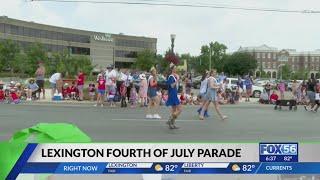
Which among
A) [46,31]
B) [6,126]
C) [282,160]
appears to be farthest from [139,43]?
[282,160]

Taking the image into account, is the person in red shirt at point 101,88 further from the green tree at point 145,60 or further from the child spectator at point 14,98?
the green tree at point 145,60

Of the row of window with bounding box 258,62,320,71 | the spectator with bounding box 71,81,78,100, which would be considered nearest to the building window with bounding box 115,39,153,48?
the row of window with bounding box 258,62,320,71

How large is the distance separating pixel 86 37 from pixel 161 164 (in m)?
147

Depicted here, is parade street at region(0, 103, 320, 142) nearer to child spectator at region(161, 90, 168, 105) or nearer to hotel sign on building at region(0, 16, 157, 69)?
child spectator at region(161, 90, 168, 105)

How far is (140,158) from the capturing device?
125 inches

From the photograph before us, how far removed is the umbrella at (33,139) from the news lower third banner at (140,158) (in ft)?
0.11

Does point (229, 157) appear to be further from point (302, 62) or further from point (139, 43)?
point (302, 62)

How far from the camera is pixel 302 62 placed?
624ft

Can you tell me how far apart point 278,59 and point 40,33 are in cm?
7304

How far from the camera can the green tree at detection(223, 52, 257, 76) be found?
408ft

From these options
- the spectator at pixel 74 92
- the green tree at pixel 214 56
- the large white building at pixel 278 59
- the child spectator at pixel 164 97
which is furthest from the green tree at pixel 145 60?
the child spectator at pixel 164 97

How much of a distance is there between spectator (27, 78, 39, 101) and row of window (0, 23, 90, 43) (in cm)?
9245

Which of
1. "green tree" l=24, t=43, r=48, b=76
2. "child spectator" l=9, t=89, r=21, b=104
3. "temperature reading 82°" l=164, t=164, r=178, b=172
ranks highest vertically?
"green tree" l=24, t=43, r=48, b=76

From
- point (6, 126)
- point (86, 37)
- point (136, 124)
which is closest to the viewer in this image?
point (6, 126)
